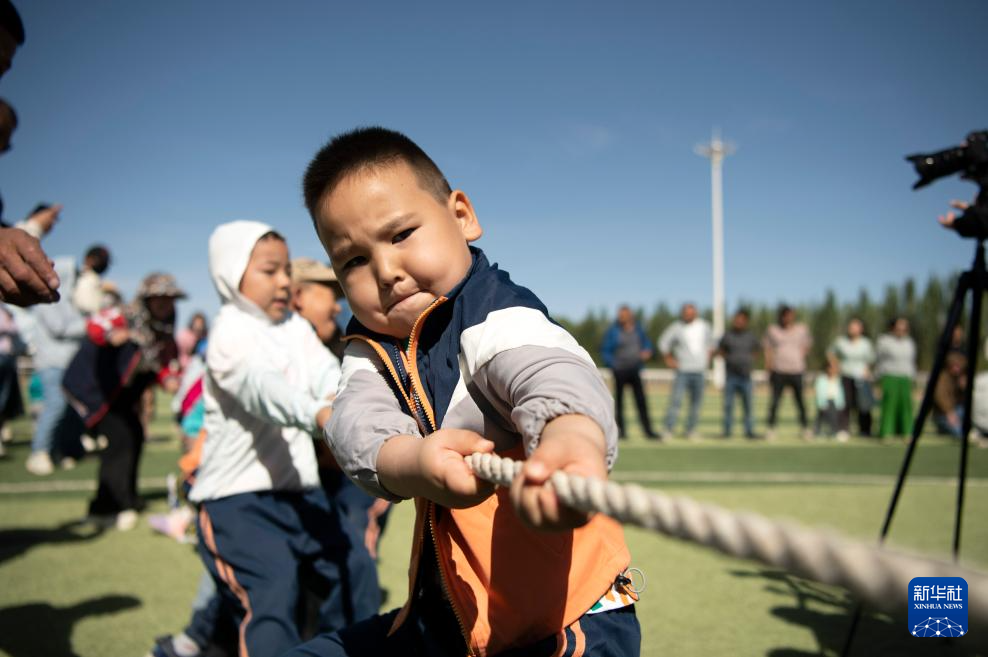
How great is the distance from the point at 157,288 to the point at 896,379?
11.1 meters

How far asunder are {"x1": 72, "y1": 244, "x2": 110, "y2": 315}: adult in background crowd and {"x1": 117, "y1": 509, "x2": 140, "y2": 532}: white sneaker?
2904 millimetres

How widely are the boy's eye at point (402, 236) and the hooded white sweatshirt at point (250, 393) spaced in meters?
1.01

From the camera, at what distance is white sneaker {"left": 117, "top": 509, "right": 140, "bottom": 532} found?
5508mm

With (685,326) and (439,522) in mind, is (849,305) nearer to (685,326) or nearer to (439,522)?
(685,326)

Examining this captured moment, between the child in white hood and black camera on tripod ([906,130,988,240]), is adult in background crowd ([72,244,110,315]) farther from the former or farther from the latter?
black camera on tripod ([906,130,988,240])

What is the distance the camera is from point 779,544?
728mm

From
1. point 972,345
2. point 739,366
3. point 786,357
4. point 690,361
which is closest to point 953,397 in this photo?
point 786,357

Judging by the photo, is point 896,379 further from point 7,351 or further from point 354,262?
point 7,351

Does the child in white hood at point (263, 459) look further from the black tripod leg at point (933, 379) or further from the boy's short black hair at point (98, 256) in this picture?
the boy's short black hair at point (98, 256)

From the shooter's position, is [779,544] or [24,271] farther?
[24,271]

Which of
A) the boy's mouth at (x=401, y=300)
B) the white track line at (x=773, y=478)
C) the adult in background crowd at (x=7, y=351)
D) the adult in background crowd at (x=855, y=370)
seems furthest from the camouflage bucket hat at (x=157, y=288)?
the adult in background crowd at (x=855, y=370)

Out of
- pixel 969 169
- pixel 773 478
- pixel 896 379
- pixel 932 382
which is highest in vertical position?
pixel 969 169

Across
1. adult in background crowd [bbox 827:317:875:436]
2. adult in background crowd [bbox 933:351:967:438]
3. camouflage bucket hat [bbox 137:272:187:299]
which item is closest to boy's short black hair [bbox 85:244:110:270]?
camouflage bucket hat [bbox 137:272:187:299]

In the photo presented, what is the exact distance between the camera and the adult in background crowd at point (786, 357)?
12.2 meters
